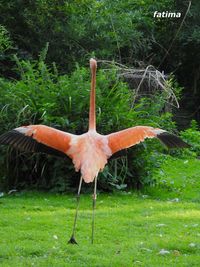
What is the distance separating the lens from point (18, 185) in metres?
9.69

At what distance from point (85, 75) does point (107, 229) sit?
386 cm

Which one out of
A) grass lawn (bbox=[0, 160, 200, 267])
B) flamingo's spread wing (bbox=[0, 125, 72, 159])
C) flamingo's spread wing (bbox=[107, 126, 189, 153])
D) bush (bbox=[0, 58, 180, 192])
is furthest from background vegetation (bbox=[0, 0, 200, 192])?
flamingo's spread wing (bbox=[107, 126, 189, 153])

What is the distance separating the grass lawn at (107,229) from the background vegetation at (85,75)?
52 centimetres

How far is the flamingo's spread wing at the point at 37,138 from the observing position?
6492 millimetres

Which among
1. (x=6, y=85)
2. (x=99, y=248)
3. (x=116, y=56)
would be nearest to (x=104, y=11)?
(x=116, y=56)

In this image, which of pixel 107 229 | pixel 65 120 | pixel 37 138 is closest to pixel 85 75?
pixel 65 120

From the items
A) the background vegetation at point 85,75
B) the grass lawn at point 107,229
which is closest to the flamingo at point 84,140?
the grass lawn at point 107,229

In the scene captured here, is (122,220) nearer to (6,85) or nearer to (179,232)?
(179,232)

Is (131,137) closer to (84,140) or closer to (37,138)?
(84,140)

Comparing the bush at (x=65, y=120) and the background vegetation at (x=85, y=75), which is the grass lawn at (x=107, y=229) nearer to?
the bush at (x=65, y=120)

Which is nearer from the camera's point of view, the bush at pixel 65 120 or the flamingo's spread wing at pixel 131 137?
→ the flamingo's spread wing at pixel 131 137

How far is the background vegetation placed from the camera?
31.4 feet

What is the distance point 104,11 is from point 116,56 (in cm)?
132

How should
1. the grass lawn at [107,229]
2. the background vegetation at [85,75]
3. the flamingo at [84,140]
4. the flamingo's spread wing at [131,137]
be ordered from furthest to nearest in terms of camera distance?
1. the background vegetation at [85,75]
2. the flamingo's spread wing at [131,137]
3. the flamingo at [84,140]
4. the grass lawn at [107,229]
